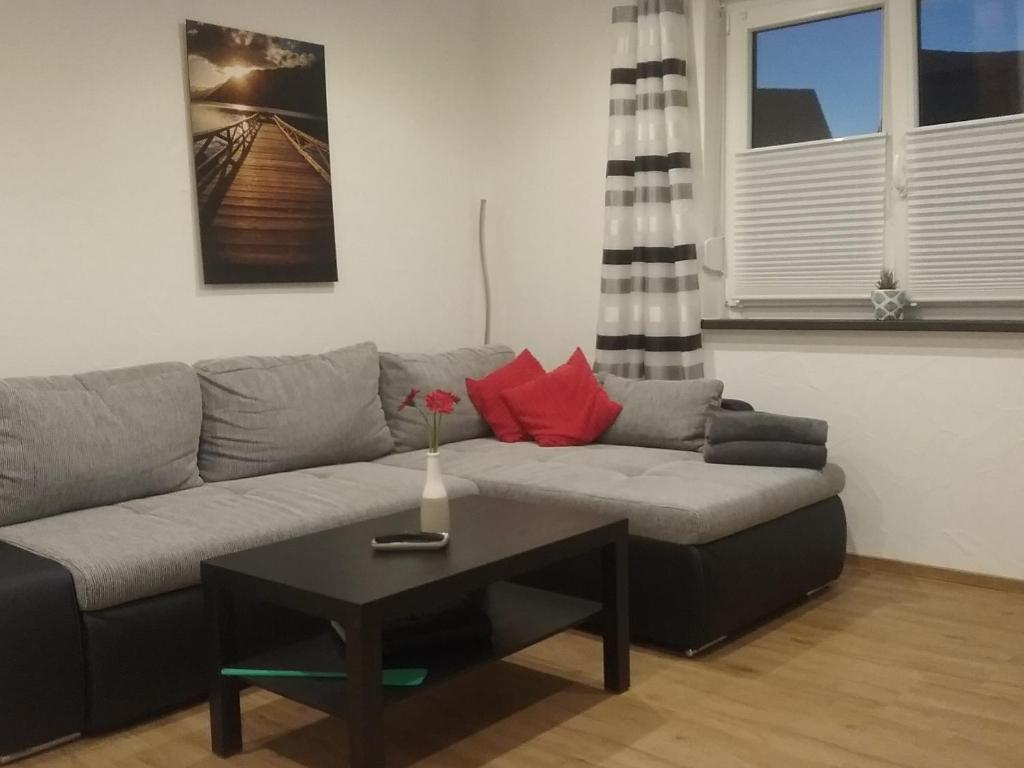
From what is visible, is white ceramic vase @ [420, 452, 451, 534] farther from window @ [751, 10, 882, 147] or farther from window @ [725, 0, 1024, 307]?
window @ [751, 10, 882, 147]

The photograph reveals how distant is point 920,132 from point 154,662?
9.95 ft

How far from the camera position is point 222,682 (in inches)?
93.0

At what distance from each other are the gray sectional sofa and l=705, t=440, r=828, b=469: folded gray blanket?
0.06 meters

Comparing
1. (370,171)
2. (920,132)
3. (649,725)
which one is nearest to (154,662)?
(649,725)

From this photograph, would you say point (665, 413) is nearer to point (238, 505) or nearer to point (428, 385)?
point (428, 385)

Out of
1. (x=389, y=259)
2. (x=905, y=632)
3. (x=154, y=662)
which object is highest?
(x=389, y=259)

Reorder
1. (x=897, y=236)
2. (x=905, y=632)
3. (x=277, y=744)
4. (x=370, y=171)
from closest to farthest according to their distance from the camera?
(x=277, y=744)
(x=905, y=632)
(x=897, y=236)
(x=370, y=171)

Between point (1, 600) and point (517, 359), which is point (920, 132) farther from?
point (1, 600)

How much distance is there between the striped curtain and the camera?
13.2 feet

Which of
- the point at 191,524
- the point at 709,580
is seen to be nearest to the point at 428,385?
the point at 191,524

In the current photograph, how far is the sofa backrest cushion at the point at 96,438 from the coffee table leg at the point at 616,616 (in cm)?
140

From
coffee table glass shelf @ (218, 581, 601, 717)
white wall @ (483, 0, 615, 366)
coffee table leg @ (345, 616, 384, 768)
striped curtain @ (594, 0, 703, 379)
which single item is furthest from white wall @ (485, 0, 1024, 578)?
coffee table leg @ (345, 616, 384, 768)

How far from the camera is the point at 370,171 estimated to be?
14.0 ft

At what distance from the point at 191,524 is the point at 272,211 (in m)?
1.54
